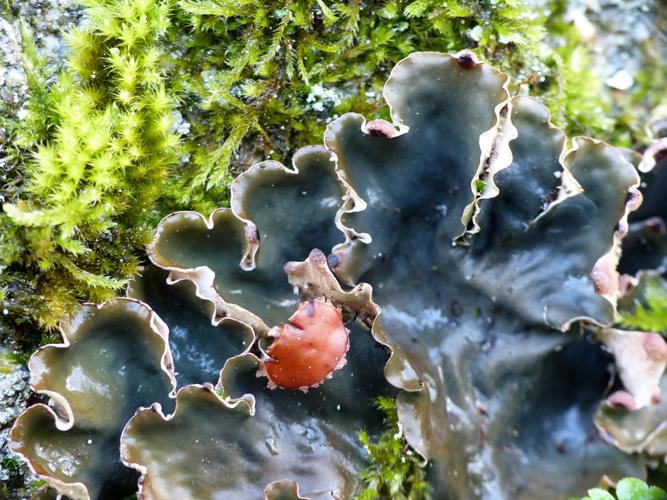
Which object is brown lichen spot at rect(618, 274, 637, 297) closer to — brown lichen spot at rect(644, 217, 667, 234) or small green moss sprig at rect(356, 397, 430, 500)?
brown lichen spot at rect(644, 217, 667, 234)

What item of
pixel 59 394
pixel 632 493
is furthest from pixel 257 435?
pixel 632 493

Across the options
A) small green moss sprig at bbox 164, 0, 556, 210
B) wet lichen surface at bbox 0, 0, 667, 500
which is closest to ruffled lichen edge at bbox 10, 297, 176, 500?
wet lichen surface at bbox 0, 0, 667, 500

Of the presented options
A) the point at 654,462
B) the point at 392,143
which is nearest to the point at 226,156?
the point at 392,143

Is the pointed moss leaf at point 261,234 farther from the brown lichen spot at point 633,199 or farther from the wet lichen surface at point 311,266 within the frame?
the brown lichen spot at point 633,199

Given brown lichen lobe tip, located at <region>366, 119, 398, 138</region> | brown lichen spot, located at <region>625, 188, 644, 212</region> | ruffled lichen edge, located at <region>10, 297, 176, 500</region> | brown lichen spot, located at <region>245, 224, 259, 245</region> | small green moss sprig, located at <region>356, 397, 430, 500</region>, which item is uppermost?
brown lichen lobe tip, located at <region>366, 119, 398, 138</region>

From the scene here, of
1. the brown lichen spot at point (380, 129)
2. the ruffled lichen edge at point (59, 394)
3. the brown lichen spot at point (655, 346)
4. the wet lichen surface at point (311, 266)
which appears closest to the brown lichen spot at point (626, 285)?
the wet lichen surface at point (311, 266)

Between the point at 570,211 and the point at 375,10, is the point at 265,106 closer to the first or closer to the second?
the point at 375,10
